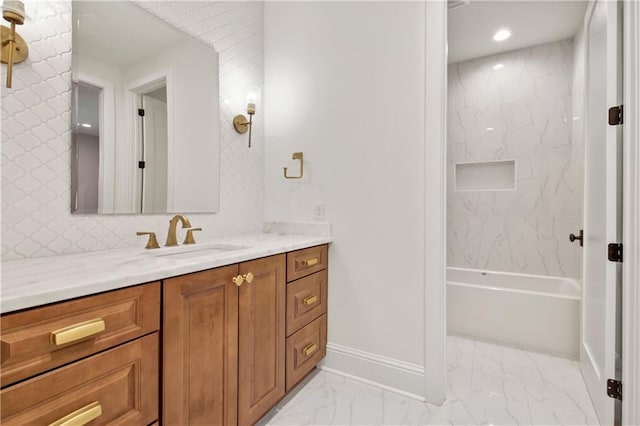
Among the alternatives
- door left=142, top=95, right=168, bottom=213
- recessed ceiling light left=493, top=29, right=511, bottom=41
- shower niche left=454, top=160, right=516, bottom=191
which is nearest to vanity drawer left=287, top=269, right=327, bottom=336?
door left=142, top=95, right=168, bottom=213

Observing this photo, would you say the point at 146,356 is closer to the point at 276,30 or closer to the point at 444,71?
the point at 444,71

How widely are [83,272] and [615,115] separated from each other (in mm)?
2206

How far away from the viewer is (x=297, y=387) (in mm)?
1860

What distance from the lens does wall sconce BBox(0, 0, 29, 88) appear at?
3.44 ft

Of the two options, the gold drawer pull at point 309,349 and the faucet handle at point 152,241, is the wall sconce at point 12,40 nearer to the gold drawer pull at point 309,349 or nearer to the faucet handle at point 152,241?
the faucet handle at point 152,241

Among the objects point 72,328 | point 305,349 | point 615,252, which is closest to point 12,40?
point 72,328

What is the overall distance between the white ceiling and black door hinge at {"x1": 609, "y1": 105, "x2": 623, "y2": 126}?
145 centimetres

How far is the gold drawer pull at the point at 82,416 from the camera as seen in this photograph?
77 cm

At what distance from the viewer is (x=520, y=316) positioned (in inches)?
93.0

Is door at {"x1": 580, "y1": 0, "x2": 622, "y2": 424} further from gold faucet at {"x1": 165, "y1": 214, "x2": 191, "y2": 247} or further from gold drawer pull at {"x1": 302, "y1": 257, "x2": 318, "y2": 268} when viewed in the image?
gold faucet at {"x1": 165, "y1": 214, "x2": 191, "y2": 247}

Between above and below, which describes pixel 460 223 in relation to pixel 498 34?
below

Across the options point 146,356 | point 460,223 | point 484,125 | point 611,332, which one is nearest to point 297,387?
point 146,356

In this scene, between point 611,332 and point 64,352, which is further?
point 611,332

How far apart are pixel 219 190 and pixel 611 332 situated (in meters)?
2.22
